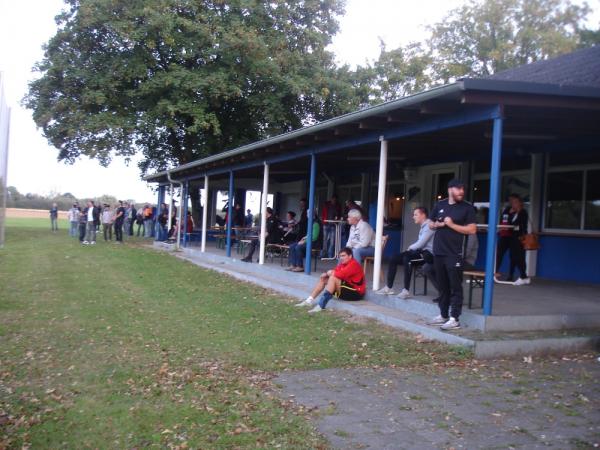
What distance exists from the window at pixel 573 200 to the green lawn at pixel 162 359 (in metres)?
4.84

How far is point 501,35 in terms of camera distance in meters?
33.4

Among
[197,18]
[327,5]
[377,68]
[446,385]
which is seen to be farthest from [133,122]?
[446,385]

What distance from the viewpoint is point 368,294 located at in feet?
29.9

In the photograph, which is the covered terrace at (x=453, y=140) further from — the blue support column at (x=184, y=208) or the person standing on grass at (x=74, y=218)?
the person standing on grass at (x=74, y=218)

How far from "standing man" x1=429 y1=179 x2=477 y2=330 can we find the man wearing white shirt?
2.66 m

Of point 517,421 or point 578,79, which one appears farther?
point 578,79

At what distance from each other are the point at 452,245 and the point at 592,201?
189 inches

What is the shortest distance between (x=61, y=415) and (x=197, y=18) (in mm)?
21397

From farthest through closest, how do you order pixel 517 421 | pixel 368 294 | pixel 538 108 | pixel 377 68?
pixel 377 68, pixel 368 294, pixel 538 108, pixel 517 421

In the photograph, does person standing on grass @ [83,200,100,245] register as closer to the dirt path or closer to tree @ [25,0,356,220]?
tree @ [25,0,356,220]

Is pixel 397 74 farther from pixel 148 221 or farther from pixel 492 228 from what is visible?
pixel 492 228

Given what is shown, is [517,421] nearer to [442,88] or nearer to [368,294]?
[442,88]

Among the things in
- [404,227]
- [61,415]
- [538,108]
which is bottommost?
[61,415]

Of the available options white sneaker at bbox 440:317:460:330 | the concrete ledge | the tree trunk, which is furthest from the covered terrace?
the tree trunk
